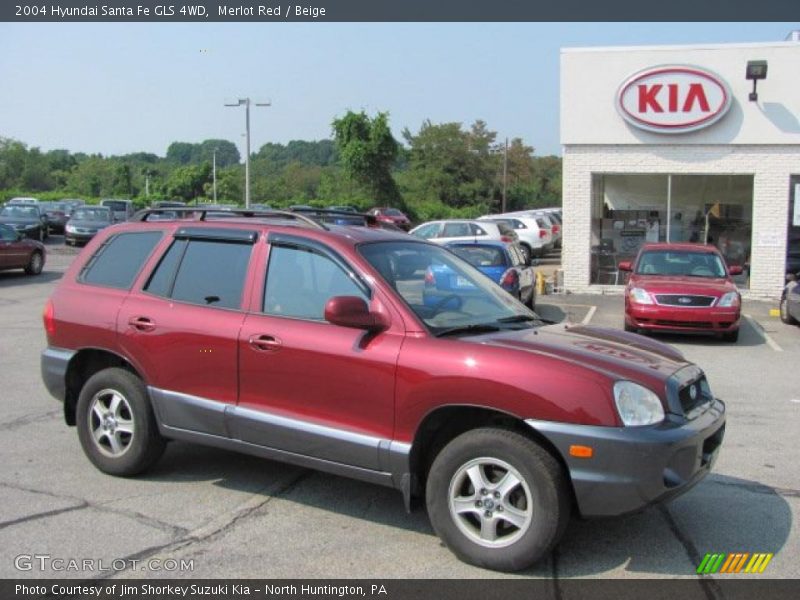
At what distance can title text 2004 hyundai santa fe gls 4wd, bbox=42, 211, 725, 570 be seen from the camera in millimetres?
4020

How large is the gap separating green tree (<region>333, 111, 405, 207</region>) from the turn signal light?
5284 cm

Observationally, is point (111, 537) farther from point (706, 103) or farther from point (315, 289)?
point (706, 103)

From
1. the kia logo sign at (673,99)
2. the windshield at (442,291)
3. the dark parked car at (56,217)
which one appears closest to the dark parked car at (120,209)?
the dark parked car at (56,217)

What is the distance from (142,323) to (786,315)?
12.7 m

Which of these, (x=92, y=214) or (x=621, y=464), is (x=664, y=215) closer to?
(x=621, y=464)

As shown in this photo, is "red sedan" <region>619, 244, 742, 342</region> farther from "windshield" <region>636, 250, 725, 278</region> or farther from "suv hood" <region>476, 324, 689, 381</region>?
"suv hood" <region>476, 324, 689, 381</region>

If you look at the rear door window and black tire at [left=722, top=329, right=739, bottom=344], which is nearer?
the rear door window

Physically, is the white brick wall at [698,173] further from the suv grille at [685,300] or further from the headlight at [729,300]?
the suv grille at [685,300]

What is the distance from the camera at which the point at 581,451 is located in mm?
3943

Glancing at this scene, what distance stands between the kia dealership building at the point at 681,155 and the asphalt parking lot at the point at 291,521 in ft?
40.1

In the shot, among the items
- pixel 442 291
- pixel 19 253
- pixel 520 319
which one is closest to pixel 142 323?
pixel 442 291

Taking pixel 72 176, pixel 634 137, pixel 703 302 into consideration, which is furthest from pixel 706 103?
pixel 72 176

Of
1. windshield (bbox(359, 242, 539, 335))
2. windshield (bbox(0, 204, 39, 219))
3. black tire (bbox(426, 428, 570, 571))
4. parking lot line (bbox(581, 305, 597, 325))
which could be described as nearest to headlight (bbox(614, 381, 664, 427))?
black tire (bbox(426, 428, 570, 571))

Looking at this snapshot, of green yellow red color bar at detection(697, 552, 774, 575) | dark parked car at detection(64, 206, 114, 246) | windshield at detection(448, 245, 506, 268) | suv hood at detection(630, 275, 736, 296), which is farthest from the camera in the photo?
dark parked car at detection(64, 206, 114, 246)
